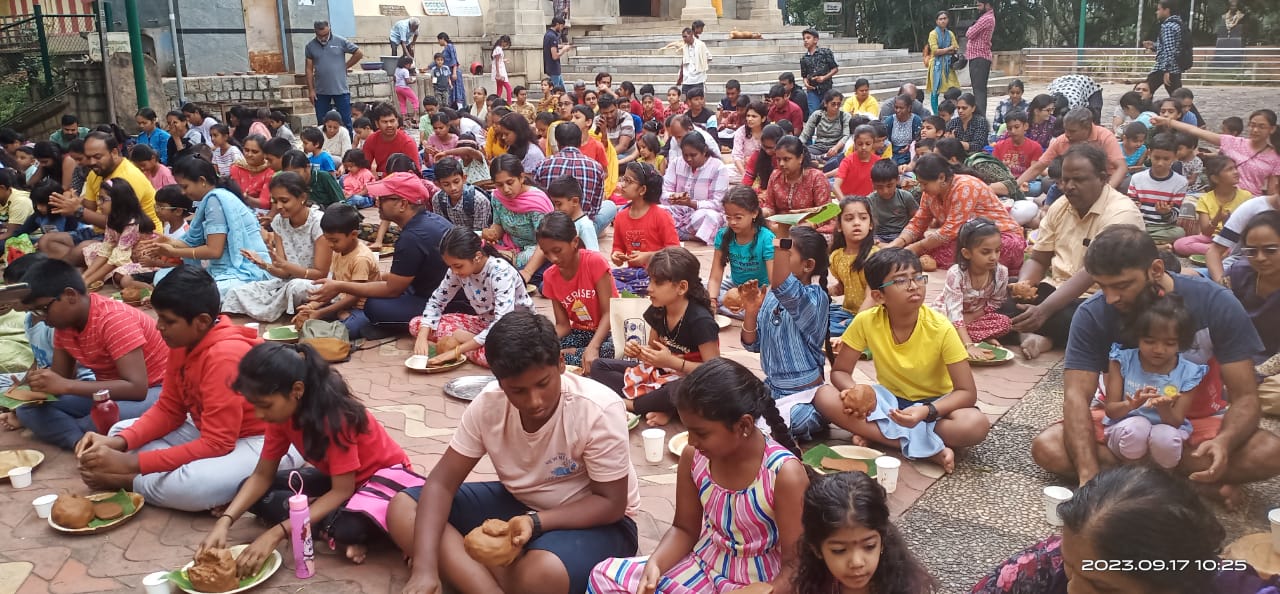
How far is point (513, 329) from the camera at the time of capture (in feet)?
8.94

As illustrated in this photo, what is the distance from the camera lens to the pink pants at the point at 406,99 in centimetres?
1530

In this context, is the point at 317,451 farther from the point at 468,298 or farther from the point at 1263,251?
the point at 1263,251

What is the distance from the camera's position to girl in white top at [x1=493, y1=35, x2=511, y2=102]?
16.2 m

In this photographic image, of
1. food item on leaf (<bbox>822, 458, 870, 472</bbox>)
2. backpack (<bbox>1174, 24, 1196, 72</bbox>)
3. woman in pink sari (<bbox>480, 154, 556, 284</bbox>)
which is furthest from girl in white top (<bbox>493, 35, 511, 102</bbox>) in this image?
food item on leaf (<bbox>822, 458, 870, 472</bbox>)

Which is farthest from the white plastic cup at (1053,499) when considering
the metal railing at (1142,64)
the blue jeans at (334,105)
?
the metal railing at (1142,64)

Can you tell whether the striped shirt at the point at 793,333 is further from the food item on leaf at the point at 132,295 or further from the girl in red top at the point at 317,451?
the food item on leaf at the point at 132,295

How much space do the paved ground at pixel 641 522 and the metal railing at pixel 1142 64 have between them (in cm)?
1683

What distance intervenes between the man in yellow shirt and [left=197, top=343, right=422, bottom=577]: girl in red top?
459 cm

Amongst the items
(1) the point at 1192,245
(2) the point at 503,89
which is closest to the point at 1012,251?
(1) the point at 1192,245

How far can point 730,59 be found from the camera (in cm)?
1748

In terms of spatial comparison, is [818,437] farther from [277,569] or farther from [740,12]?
[740,12]

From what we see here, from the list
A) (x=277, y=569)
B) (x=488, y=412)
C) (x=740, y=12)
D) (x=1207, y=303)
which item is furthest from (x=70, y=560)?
(x=740, y=12)
